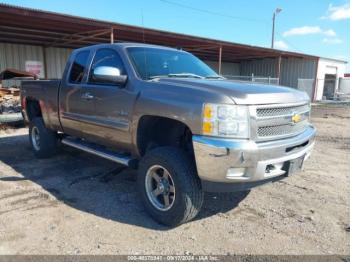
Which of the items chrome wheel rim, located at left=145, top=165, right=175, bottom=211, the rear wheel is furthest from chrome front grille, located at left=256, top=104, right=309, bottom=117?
the rear wheel

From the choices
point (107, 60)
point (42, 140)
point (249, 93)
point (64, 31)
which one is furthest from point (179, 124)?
point (64, 31)

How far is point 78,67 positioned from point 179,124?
7.86ft

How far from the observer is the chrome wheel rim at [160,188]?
3.48 metres

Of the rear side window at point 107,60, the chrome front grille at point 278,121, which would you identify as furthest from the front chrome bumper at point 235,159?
the rear side window at point 107,60

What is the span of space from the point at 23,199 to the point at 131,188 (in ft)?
4.84

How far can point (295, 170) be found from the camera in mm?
3451

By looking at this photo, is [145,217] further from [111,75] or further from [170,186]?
[111,75]

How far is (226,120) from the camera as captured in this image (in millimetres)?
2928

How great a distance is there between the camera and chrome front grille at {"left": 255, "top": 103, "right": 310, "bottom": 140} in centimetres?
309

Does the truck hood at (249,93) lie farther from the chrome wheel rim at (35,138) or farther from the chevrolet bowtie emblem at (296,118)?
the chrome wheel rim at (35,138)

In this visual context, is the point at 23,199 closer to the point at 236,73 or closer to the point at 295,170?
the point at 295,170

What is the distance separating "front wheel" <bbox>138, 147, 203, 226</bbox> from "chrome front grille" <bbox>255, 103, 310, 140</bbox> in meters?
0.83

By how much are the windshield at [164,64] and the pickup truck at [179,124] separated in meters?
0.01

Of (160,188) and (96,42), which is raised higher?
(96,42)
